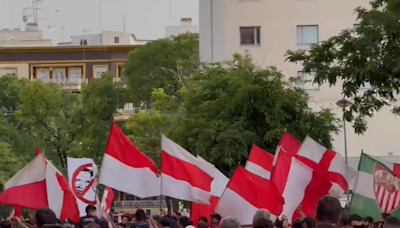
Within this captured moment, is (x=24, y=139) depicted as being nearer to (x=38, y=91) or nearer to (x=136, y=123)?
(x=38, y=91)

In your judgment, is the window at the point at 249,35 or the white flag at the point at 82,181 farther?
the window at the point at 249,35

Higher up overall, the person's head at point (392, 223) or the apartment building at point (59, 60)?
the apartment building at point (59, 60)

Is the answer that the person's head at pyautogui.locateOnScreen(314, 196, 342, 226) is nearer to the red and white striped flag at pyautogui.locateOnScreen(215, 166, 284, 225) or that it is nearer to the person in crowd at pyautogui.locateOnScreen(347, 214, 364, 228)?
the person in crowd at pyautogui.locateOnScreen(347, 214, 364, 228)

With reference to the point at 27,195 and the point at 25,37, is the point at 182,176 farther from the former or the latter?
the point at 25,37

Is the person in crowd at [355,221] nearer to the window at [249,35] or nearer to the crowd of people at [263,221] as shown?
the crowd of people at [263,221]

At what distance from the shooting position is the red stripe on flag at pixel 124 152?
61.3 feet

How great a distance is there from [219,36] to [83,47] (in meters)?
44.3

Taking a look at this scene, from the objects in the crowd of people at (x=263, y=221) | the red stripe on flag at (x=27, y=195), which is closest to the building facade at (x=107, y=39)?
the red stripe on flag at (x=27, y=195)

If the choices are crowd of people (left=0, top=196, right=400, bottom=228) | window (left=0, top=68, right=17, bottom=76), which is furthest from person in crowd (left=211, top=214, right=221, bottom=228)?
window (left=0, top=68, right=17, bottom=76)

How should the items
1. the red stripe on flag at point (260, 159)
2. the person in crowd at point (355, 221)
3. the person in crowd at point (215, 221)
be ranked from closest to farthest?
the person in crowd at point (355, 221)
the person in crowd at point (215, 221)
the red stripe on flag at point (260, 159)

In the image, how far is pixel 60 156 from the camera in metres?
64.2

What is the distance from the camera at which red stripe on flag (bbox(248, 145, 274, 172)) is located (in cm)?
2212

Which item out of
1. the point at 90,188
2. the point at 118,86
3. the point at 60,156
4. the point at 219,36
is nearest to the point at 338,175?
the point at 90,188

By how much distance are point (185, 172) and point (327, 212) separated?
951 cm
